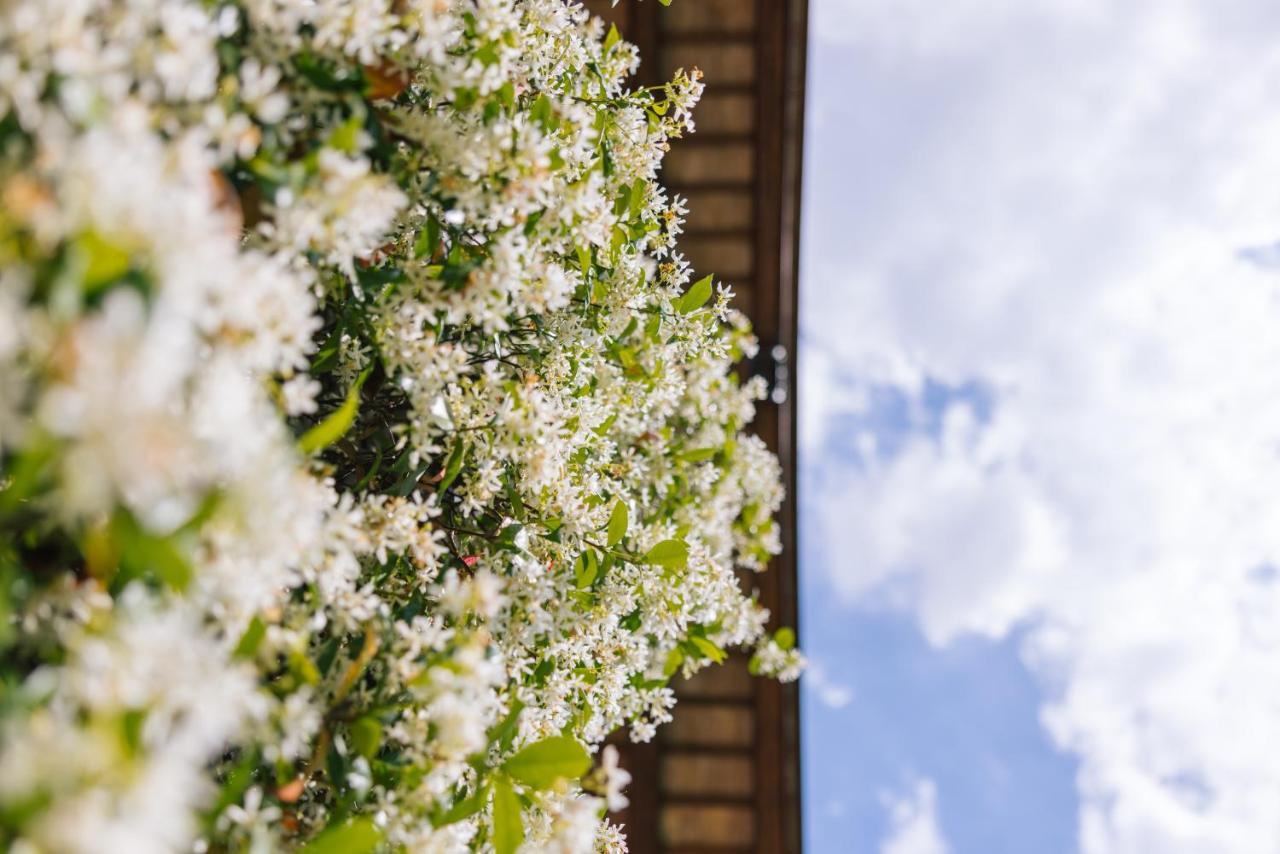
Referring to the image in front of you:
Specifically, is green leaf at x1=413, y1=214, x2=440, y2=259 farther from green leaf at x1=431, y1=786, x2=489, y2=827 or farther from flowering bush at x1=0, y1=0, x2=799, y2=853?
green leaf at x1=431, y1=786, x2=489, y2=827

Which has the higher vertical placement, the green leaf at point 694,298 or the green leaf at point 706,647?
the green leaf at point 694,298

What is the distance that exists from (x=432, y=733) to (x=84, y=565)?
39 cm

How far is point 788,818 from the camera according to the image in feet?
14.5

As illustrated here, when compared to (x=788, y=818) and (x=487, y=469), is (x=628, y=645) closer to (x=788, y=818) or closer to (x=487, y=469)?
(x=487, y=469)

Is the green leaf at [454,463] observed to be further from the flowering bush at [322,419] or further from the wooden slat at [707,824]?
the wooden slat at [707,824]

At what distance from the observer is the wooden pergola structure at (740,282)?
13.0ft

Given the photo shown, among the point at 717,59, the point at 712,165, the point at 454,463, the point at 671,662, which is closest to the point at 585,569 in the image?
the point at 454,463

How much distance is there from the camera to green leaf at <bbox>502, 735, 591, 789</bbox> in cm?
101

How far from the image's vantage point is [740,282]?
175 inches

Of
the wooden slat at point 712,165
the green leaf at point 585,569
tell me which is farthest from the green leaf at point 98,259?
the wooden slat at point 712,165

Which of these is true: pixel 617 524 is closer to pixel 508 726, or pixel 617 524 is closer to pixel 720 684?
pixel 508 726

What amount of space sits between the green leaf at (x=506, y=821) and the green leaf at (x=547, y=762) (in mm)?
28

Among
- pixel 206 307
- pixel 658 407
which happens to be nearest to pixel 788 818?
pixel 658 407

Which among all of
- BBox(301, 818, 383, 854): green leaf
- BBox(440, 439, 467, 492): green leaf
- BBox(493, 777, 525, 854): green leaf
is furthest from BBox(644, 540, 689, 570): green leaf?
BBox(301, 818, 383, 854): green leaf
